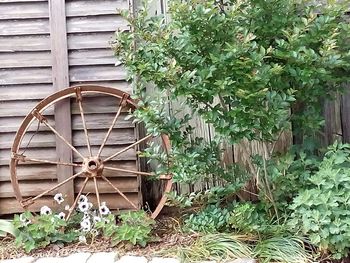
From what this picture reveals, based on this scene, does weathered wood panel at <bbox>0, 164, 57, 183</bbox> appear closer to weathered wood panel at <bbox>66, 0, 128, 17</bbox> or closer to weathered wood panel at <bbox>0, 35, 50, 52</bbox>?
weathered wood panel at <bbox>0, 35, 50, 52</bbox>

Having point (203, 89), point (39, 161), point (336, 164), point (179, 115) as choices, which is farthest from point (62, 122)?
point (336, 164)

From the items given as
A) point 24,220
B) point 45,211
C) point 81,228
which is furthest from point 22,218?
point 81,228

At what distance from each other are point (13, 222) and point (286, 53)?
1.85m

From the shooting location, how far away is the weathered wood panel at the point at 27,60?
3035mm

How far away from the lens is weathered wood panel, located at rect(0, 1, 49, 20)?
9.96 feet

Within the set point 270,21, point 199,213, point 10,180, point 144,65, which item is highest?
point 270,21

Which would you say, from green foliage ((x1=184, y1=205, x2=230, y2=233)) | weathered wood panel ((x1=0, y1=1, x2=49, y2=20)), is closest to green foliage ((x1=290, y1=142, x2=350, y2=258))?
green foliage ((x1=184, y1=205, x2=230, y2=233))

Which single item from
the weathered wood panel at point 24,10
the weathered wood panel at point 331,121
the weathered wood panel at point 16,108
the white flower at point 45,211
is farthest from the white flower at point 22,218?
the weathered wood panel at point 331,121

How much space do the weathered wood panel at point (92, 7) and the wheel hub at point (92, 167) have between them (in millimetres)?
947

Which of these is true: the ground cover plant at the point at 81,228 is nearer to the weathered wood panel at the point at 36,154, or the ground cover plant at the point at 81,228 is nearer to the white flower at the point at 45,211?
the white flower at the point at 45,211

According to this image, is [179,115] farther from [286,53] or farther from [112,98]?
[286,53]

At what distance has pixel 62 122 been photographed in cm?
300

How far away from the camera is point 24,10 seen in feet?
9.99

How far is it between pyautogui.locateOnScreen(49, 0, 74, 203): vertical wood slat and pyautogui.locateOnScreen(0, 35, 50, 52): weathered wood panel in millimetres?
64
